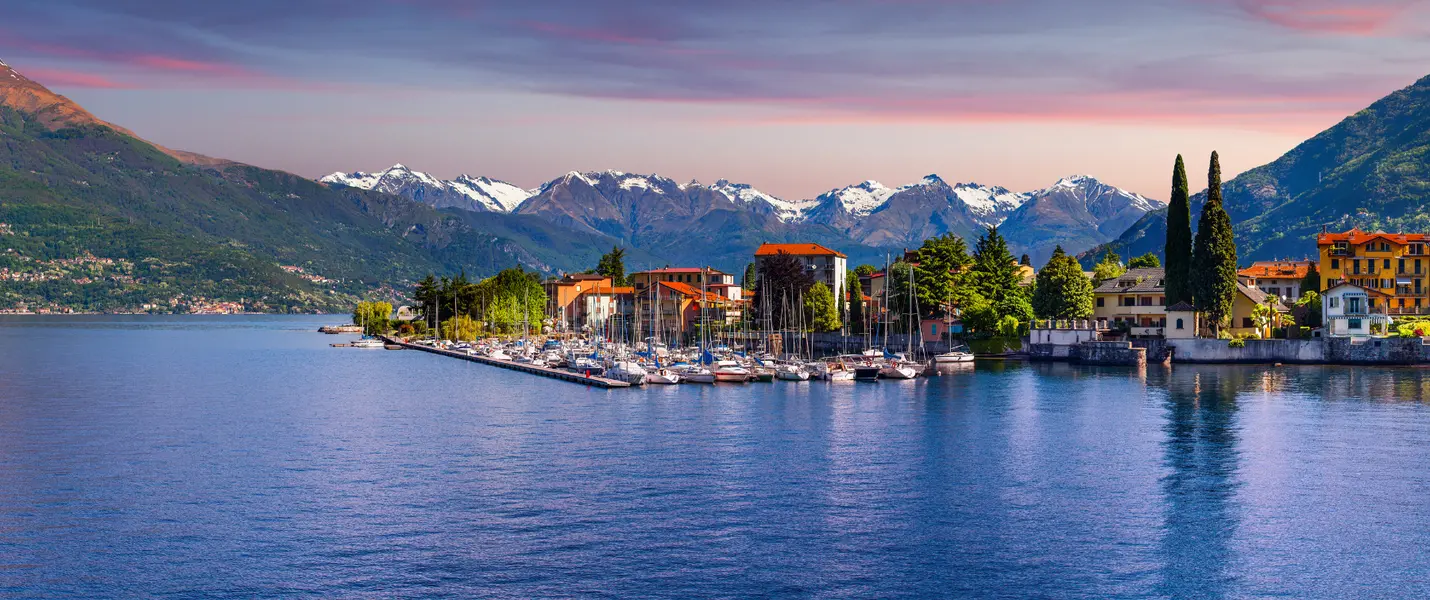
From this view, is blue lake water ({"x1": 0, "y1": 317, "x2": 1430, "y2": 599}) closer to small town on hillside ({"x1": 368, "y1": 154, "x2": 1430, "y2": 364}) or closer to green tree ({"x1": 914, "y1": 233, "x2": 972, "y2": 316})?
small town on hillside ({"x1": 368, "y1": 154, "x2": 1430, "y2": 364})

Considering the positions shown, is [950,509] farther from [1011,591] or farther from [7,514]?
[7,514]

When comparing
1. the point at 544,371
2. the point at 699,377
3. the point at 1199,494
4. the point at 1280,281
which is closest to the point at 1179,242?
the point at 1280,281

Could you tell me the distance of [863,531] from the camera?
46469 mm

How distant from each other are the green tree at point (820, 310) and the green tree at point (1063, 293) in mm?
38319

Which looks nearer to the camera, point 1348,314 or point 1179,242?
point 1348,314

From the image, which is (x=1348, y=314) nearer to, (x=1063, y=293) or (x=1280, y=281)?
(x=1063, y=293)

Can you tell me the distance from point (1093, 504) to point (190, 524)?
37.3m

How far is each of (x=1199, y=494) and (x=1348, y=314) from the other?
9646 cm

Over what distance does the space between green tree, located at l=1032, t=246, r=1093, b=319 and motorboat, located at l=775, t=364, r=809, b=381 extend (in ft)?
150

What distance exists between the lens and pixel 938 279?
157 m

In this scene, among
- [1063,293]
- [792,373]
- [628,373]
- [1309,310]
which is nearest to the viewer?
[628,373]

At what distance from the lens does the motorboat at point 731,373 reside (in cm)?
11388

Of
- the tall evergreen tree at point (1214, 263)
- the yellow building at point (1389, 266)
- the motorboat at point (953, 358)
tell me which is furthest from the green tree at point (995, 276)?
the yellow building at point (1389, 266)

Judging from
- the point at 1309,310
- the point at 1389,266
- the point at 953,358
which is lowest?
the point at 953,358
